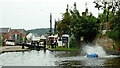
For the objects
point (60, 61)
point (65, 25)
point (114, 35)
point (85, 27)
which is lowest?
point (60, 61)

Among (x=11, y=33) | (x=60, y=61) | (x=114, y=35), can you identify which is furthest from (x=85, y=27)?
(x=11, y=33)

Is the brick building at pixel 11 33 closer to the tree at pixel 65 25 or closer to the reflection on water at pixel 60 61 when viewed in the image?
the tree at pixel 65 25

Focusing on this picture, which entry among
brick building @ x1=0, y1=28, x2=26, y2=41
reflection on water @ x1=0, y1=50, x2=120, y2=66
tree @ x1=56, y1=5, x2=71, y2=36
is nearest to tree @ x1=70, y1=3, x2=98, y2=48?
tree @ x1=56, y1=5, x2=71, y2=36

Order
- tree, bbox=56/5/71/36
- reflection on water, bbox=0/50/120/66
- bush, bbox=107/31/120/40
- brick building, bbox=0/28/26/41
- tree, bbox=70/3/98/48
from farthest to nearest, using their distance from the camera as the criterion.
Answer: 1. brick building, bbox=0/28/26/41
2. tree, bbox=56/5/71/36
3. tree, bbox=70/3/98/48
4. bush, bbox=107/31/120/40
5. reflection on water, bbox=0/50/120/66

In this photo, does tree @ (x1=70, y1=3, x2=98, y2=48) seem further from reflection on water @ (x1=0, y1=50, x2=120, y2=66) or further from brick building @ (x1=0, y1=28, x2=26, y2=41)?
brick building @ (x1=0, y1=28, x2=26, y2=41)

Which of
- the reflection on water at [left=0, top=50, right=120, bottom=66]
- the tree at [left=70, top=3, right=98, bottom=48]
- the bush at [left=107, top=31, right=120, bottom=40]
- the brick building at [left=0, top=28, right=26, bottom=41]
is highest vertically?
the brick building at [left=0, top=28, right=26, bottom=41]

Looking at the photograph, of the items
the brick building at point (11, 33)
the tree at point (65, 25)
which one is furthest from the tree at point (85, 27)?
the brick building at point (11, 33)

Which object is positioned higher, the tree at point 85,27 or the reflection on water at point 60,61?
the tree at point 85,27

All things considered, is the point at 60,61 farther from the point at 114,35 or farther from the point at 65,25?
the point at 65,25

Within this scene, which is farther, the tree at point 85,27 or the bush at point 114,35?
the tree at point 85,27

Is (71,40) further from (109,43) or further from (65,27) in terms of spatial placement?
(109,43)

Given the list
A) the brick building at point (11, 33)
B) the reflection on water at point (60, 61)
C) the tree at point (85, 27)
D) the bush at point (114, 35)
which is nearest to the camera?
the reflection on water at point (60, 61)

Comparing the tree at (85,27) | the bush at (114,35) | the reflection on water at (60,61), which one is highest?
the tree at (85,27)

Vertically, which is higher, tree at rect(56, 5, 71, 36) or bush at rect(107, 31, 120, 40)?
tree at rect(56, 5, 71, 36)
